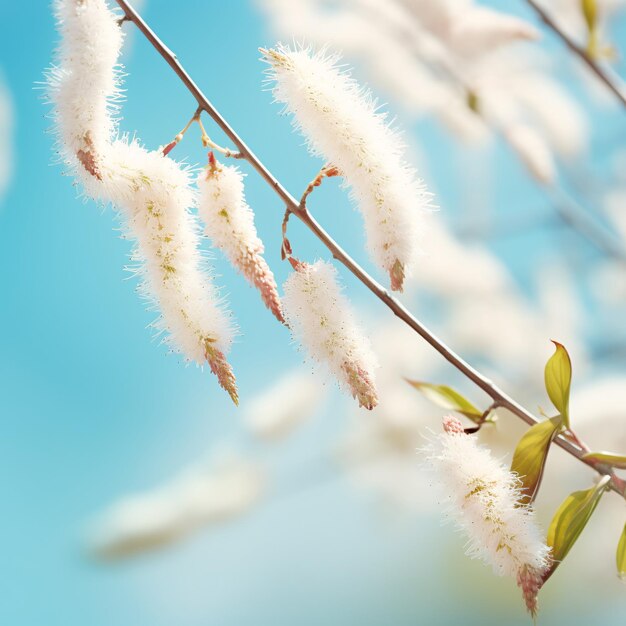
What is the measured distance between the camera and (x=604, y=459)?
660mm

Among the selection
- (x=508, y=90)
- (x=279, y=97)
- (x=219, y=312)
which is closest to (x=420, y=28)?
(x=508, y=90)

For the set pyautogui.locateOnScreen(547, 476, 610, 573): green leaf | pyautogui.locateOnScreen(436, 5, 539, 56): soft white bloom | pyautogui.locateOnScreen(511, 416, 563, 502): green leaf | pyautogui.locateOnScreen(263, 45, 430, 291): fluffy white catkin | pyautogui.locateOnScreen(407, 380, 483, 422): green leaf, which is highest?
pyautogui.locateOnScreen(436, 5, 539, 56): soft white bloom

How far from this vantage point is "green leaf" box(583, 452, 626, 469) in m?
0.65

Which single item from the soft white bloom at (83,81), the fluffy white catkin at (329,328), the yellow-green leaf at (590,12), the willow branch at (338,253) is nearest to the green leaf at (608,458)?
the willow branch at (338,253)

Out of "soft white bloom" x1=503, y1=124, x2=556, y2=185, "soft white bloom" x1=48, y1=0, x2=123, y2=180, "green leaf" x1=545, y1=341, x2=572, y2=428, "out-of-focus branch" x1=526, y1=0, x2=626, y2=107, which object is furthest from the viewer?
"soft white bloom" x1=503, y1=124, x2=556, y2=185

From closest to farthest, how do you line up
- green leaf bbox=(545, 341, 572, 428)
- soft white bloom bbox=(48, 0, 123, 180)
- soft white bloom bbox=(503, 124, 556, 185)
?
soft white bloom bbox=(48, 0, 123, 180), green leaf bbox=(545, 341, 572, 428), soft white bloom bbox=(503, 124, 556, 185)

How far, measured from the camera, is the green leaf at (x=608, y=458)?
653 millimetres

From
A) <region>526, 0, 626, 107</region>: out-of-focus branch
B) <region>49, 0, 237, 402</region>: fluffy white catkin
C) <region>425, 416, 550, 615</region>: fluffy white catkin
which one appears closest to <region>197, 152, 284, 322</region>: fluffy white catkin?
<region>49, 0, 237, 402</region>: fluffy white catkin

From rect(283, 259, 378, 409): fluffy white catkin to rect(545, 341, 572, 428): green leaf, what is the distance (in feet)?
0.53

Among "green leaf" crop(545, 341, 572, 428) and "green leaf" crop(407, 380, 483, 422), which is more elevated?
"green leaf" crop(407, 380, 483, 422)

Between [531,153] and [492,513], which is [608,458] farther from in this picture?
[531,153]

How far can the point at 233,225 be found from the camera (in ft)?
2.00

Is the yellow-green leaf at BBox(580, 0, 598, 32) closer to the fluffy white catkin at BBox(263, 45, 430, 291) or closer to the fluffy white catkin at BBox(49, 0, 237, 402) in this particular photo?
the fluffy white catkin at BBox(263, 45, 430, 291)

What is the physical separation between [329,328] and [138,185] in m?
0.18
